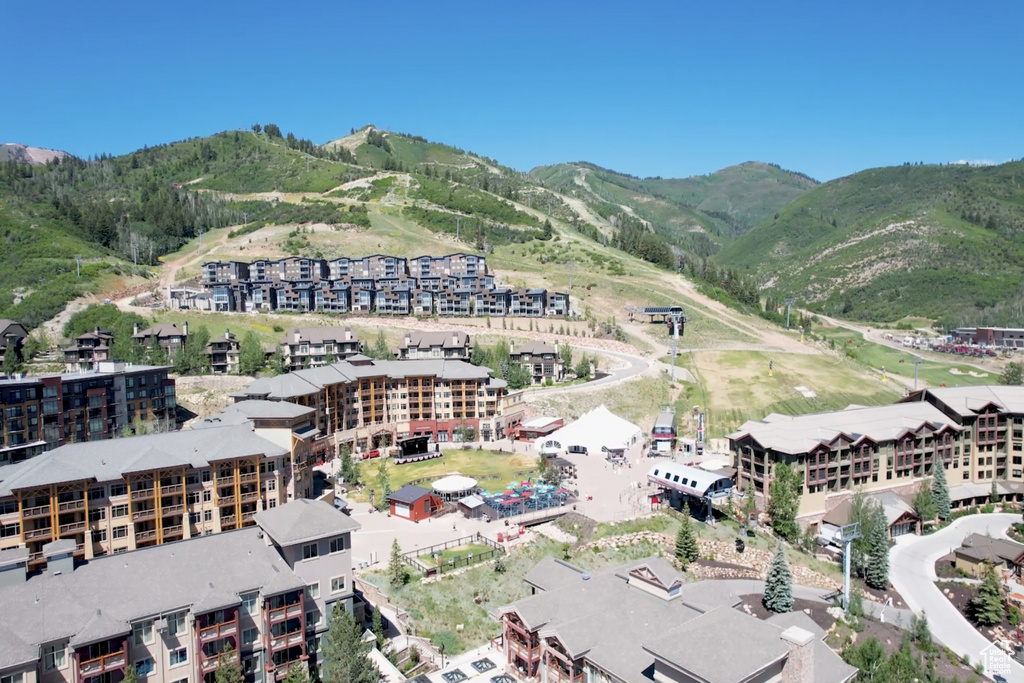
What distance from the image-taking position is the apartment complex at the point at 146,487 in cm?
3741

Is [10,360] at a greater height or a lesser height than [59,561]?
greater

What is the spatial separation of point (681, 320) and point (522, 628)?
8045cm

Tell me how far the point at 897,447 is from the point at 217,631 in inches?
2101

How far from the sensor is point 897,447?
197 ft

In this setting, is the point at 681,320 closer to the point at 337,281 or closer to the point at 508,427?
the point at 508,427

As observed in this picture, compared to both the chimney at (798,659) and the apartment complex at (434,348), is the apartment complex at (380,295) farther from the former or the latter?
the chimney at (798,659)

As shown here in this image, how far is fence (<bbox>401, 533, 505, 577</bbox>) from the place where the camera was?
4150cm

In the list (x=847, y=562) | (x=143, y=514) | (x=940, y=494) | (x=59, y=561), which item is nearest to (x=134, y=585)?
(x=59, y=561)

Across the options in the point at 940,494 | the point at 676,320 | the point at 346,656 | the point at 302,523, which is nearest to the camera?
the point at 346,656

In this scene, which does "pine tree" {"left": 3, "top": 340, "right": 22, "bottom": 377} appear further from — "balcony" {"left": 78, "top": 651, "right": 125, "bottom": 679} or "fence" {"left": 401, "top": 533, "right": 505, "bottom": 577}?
"balcony" {"left": 78, "top": 651, "right": 125, "bottom": 679}

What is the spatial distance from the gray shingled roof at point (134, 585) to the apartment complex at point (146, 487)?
26.4 feet

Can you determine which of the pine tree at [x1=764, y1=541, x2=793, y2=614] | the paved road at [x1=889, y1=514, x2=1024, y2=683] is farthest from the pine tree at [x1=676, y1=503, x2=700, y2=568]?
the paved road at [x1=889, y1=514, x2=1024, y2=683]

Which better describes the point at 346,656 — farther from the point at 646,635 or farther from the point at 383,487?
the point at 383,487

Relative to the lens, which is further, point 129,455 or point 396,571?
point 129,455
